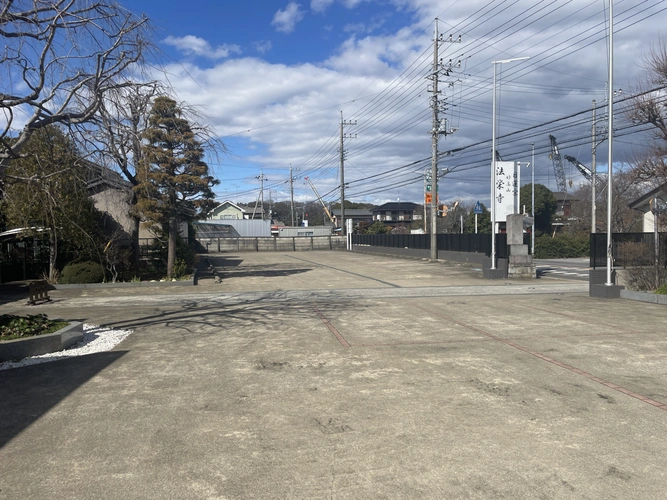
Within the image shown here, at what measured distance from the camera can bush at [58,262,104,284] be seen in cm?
1961

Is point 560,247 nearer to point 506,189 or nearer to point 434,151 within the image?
point 434,151

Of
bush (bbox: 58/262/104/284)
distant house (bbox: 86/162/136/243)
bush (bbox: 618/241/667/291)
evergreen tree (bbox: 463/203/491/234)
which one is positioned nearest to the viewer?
bush (bbox: 618/241/667/291)

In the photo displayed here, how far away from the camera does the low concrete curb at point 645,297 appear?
1355 centimetres

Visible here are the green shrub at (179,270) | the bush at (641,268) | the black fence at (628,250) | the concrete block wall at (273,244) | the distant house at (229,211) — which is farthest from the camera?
the distant house at (229,211)

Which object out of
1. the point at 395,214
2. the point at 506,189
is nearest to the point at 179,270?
the point at 506,189

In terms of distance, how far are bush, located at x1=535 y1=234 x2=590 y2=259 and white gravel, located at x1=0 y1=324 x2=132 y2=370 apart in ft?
122

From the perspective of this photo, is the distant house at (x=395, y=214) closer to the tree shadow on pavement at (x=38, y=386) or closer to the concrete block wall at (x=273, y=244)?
the concrete block wall at (x=273, y=244)

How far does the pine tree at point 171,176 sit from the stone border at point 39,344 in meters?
12.0

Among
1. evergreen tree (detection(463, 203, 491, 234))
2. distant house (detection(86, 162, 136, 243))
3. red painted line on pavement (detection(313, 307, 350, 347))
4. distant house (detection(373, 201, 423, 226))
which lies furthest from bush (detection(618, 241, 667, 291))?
distant house (detection(373, 201, 423, 226))

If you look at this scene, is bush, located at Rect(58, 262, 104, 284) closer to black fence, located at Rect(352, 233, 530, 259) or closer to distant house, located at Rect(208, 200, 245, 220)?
black fence, located at Rect(352, 233, 530, 259)

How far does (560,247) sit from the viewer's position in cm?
4156

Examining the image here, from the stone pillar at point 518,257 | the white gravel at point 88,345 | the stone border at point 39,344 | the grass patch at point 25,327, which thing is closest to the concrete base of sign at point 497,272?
the stone pillar at point 518,257

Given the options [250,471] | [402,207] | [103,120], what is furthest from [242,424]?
[402,207]

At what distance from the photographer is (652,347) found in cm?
852
